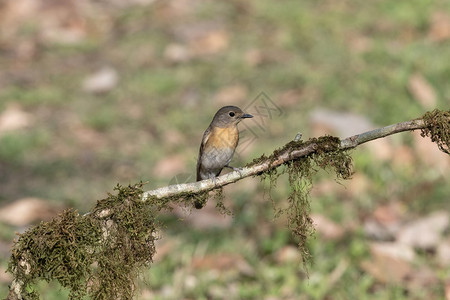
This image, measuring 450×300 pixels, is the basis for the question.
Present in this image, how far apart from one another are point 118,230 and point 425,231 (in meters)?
3.17

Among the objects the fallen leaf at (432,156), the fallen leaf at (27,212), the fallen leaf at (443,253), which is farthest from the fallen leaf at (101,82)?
the fallen leaf at (443,253)

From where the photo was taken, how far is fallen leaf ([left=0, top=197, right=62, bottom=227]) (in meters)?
6.42

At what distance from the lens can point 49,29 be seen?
1100 cm

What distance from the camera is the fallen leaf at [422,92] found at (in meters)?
7.95

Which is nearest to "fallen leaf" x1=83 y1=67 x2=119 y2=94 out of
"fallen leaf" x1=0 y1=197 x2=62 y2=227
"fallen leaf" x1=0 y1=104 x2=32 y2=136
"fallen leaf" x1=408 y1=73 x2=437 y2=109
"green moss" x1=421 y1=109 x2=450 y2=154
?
"fallen leaf" x1=0 y1=104 x2=32 y2=136

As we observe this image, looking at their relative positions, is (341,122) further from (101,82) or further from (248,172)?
(248,172)

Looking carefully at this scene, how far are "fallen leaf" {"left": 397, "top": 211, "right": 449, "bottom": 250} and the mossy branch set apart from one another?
243 cm

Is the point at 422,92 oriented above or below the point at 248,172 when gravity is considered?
above

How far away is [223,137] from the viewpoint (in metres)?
4.79

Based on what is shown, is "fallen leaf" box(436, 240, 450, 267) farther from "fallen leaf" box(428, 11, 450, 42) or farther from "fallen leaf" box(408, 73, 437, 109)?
"fallen leaf" box(428, 11, 450, 42)

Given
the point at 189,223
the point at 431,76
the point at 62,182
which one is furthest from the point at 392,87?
the point at 62,182

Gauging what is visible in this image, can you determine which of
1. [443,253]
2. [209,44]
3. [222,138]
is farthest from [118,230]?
[209,44]

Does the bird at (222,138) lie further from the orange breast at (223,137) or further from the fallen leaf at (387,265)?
the fallen leaf at (387,265)

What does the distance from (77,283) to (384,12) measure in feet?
26.0
